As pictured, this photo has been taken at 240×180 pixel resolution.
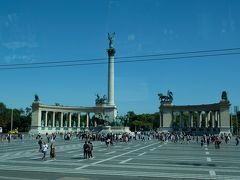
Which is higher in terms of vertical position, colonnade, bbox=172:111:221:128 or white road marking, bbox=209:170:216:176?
colonnade, bbox=172:111:221:128

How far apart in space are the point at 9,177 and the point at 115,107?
9349cm

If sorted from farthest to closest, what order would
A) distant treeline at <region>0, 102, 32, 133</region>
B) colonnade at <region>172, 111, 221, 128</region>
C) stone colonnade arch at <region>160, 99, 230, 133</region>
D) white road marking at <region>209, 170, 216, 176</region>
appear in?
→ distant treeline at <region>0, 102, 32, 133</region>, colonnade at <region>172, 111, 221, 128</region>, stone colonnade arch at <region>160, 99, 230, 133</region>, white road marking at <region>209, 170, 216, 176</region>

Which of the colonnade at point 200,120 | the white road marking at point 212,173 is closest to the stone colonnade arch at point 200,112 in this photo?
the colonnade at point 200,120

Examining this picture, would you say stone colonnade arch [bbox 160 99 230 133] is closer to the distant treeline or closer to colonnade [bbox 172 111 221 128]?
colonnade [bbox 172 111 221 128]

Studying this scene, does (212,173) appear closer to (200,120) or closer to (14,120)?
(200,120)

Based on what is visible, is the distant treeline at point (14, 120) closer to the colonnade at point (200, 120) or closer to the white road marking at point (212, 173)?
the colonnade at point (200, 120)

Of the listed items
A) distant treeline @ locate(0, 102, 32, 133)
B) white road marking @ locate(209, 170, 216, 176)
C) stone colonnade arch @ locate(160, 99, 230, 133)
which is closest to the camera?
white road marking @ locate(209, 170, 216, 176)

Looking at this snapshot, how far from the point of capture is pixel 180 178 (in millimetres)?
22734

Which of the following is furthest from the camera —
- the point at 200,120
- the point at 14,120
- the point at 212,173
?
the point at 14,120

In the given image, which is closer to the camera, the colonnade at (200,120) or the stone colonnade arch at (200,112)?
the stone colonnade arch at (200,112)

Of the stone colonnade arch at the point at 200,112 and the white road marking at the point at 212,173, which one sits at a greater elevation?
the stone colonnade arch at the point at 200,112

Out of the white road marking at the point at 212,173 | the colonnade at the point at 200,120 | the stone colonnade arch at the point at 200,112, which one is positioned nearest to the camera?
the white road marking at the point at 212,173

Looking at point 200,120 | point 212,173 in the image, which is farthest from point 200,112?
point 212,173

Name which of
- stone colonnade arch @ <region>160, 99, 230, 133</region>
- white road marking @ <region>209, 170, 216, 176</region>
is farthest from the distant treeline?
white road marking @ <region>209, 170, 216, 176</region>
